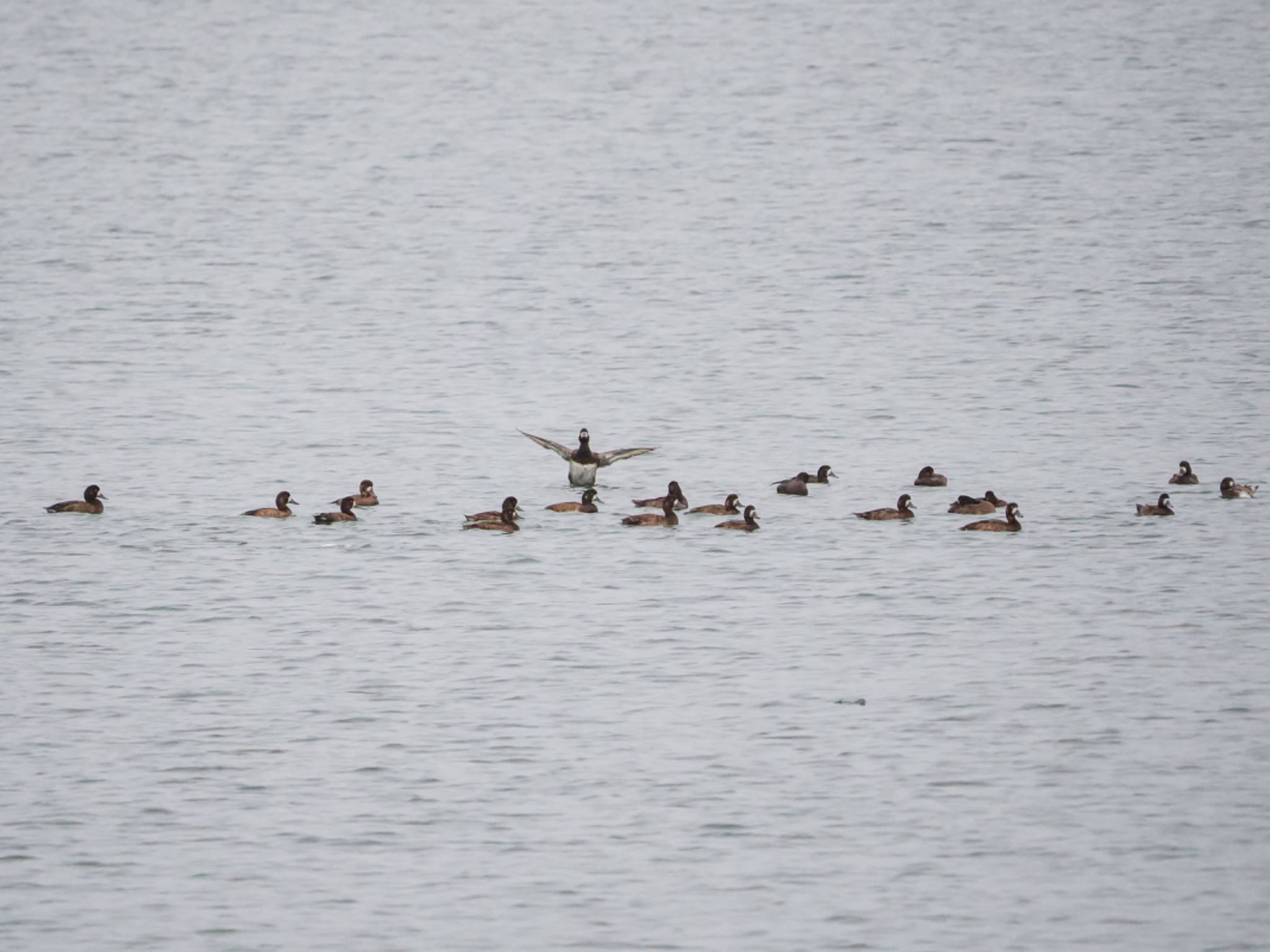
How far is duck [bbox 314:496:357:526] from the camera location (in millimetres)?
27672

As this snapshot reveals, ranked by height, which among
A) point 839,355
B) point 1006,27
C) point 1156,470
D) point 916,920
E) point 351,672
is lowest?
point 916,920

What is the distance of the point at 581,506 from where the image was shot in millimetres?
28719

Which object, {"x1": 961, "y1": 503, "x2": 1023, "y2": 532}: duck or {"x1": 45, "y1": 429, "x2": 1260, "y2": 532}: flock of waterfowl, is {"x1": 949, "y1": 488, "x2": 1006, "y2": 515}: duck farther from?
{"x1": 961, "y1": 503, "x2": 1023, "y2": 532}: duck

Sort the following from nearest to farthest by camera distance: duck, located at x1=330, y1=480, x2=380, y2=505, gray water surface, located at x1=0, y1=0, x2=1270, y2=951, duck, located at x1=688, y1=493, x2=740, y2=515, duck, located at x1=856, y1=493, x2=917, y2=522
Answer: gray water surface, located at x1=0, y1=0, x2=1270, y2=951
duck, located at x1=856, y1=493, x2=917, y2=522
duck, located at x1=688, y1=493, x2=740, y2=515
duck, located at x1=330, y1=480, x2=380, y2=505

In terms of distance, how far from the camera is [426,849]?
55.7 ft

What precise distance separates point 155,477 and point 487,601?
8963 mm

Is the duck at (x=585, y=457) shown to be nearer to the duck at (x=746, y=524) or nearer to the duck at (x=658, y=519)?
the duck at (x=658, y=519)

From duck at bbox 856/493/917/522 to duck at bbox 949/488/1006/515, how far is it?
603 mm

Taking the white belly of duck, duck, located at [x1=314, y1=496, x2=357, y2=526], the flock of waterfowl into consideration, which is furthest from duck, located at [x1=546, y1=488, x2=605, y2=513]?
duck, located at [x1=314, y1=496, x2=357, y2=526]

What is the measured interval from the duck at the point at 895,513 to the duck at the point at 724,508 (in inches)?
58.8

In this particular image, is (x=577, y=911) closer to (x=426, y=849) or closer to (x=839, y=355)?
(x=426, y=849)

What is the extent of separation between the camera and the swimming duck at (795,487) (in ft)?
96.2

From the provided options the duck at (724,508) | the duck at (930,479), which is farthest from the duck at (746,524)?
the duck at (930,479)

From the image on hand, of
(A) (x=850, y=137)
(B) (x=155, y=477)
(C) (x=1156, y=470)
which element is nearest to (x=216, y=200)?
(A) (x=850, y=137)
